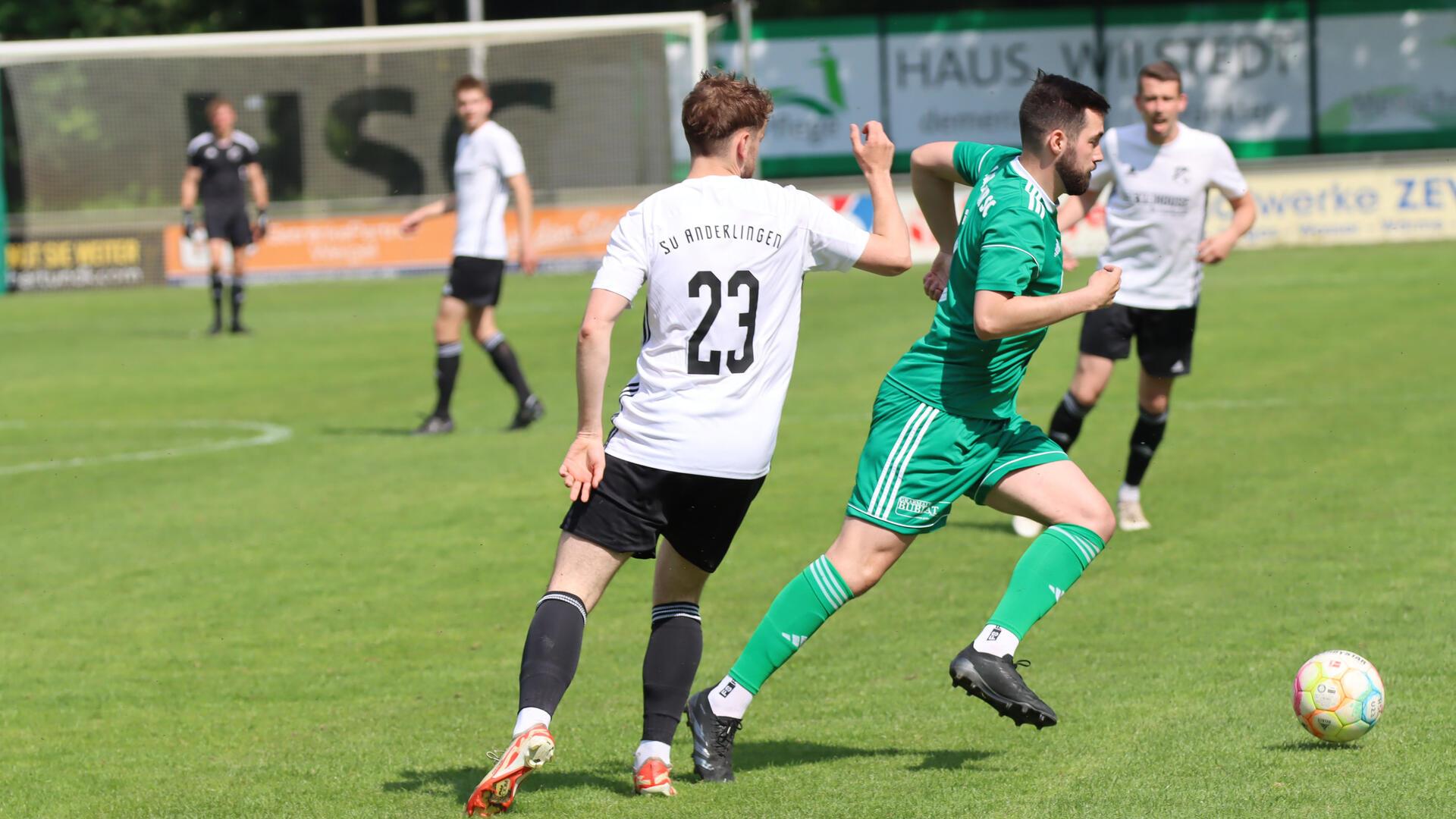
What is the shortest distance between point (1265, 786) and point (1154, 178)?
4924 mm

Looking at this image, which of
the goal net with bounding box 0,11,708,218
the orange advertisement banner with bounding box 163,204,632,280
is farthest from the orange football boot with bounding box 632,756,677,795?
the goal net with bounding box 0,11,708,218

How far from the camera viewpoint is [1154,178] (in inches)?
349

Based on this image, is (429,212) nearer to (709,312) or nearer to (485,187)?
(485,187)

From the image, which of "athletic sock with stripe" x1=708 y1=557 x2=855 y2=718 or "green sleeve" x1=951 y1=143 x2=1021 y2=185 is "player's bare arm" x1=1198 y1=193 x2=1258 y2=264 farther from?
"athletic sock with stripe" x1=708 y1=557 x2=855 y2=718

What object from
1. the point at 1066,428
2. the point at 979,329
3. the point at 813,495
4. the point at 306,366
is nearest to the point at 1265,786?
the point at 979,329

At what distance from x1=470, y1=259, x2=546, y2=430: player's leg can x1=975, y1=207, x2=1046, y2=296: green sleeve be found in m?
7.86

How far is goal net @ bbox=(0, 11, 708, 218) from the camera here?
28.2 m

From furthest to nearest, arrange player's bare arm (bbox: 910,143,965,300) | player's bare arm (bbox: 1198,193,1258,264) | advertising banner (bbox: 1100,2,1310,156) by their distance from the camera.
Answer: advertising banner (bbox: 1100,2,1310,156), player's bare arm (bbox: 1198,193,1258,264), player's bare arm (bbox: 910,143,965,300)

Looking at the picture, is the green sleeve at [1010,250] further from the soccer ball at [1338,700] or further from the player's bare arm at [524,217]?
the player's bare arm at [524,217]

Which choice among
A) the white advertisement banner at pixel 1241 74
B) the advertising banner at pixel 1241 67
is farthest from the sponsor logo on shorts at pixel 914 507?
the white advertisement banner at pixel 1241 74

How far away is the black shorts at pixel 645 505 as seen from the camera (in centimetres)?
459

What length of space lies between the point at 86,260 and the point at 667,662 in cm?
2523

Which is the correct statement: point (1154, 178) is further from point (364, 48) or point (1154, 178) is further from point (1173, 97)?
point (364, 48)

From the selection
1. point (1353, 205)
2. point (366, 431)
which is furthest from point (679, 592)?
point (1353, 205)
